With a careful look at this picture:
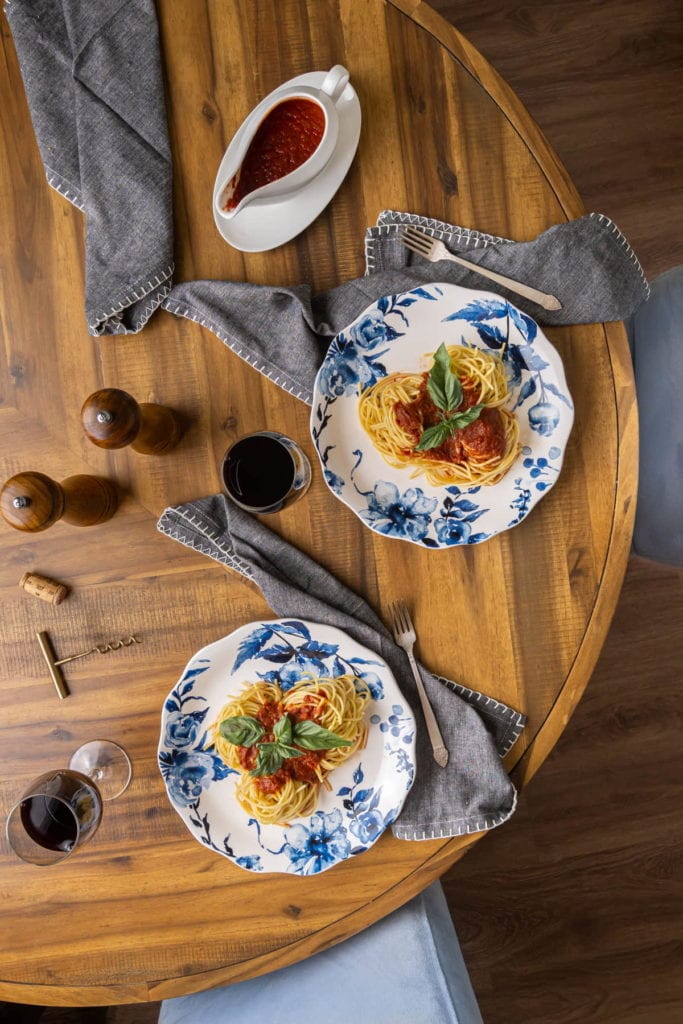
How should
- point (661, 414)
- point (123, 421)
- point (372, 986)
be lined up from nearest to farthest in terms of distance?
1. point (123, 421)
2. point (372, 986)
3. point (661, 414)

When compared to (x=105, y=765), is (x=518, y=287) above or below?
above

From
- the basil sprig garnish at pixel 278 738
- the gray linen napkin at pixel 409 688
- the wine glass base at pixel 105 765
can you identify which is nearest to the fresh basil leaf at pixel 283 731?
the basil sprig garnish at pixel 278 738

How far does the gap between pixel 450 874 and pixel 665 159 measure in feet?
6.49

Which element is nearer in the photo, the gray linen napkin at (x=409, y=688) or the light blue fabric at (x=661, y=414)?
the gray linen napkin at (x=409, y=688)

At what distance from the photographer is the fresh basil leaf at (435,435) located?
124 cm

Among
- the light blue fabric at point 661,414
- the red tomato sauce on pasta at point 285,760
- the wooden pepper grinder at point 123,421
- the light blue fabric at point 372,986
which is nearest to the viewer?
the wooden pepper grinder at point 123,421

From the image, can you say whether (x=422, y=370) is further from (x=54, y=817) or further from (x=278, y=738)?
(x=54, y=817)

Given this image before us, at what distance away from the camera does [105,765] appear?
1354mm

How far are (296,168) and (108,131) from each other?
1.04 feet

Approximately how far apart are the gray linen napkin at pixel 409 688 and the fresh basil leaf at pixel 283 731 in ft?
0.53

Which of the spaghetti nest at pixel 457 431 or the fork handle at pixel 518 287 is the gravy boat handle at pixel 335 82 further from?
the spaghetti nest at pixel 457 431

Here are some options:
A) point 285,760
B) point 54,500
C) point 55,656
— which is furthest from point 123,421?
point 285,760

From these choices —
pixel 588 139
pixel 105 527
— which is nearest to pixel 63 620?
pixel 105 527

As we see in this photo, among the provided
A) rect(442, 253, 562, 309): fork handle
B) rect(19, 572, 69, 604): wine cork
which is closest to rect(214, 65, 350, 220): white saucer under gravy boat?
rect(442, 253, 562, 309): fork handle
